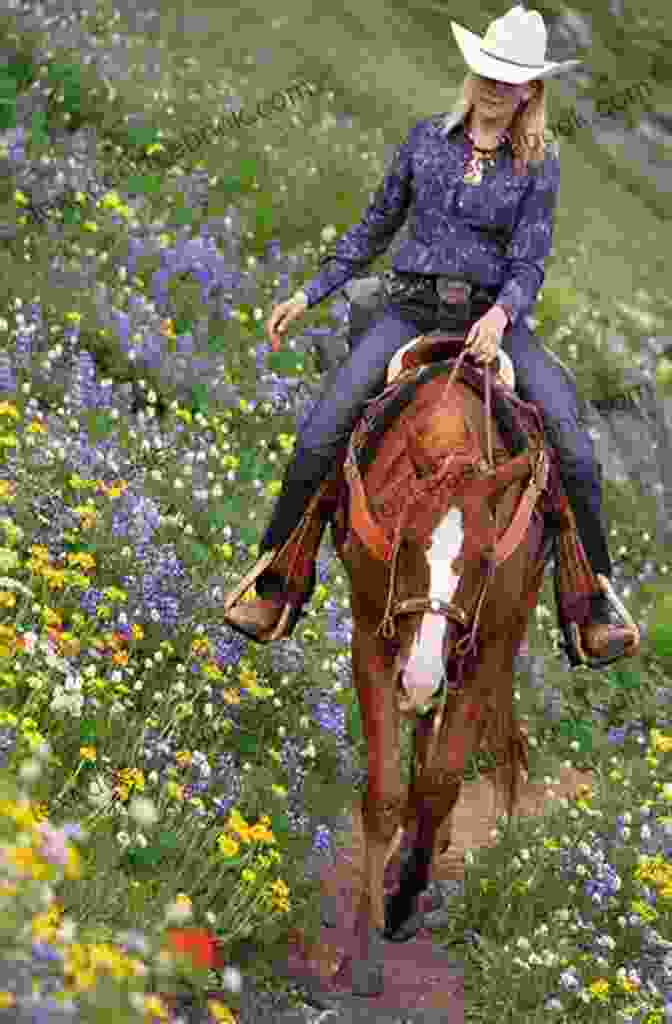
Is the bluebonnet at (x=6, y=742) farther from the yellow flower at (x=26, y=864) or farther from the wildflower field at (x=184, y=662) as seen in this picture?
the yellow flower at (x=26, y=864)

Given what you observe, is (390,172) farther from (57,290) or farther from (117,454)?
(57,290)

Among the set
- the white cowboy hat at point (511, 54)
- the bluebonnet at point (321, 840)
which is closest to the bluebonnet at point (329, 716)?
the bluebonnet at point (321, 840)

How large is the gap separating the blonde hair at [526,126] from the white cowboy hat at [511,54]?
210 mm

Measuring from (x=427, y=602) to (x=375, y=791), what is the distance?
1546 mm

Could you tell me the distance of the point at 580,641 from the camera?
10.1 m

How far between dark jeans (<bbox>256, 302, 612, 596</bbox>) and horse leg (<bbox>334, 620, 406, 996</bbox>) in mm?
948

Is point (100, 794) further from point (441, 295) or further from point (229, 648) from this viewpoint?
point (441, 295)

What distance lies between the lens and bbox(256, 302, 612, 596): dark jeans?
9.12 meters

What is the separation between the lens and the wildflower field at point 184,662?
7000mm

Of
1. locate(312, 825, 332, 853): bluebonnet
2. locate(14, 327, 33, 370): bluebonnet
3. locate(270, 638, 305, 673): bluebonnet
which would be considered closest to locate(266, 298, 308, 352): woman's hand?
locate(270, 638, 305, 673): bluebonnet

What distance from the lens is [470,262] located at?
9203 mm

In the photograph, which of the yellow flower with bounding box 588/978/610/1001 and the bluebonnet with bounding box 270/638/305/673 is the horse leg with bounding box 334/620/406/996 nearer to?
the yellow flower with bounding box 588/978/610/1001

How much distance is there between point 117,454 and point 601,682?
563cm

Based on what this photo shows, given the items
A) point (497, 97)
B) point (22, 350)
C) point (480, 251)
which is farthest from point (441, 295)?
point (22, 350)
